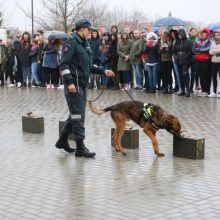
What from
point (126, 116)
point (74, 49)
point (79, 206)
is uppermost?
A: point (74, 49)

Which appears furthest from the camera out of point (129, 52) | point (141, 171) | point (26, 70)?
point (26, 70)

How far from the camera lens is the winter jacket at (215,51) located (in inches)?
640

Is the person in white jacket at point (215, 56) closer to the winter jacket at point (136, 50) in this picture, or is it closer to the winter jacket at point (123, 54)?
A: the winter jacket at point (136, 50)

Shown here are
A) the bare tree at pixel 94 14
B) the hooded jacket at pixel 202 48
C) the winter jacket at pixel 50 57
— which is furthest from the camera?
the bare tree at pixel 94 14

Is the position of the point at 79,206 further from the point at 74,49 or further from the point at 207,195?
the point at 74,49

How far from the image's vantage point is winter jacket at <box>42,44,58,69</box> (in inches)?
805

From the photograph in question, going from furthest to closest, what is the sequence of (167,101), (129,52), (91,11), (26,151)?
(91,11) < (129,52) < (167,101) < (26,151)

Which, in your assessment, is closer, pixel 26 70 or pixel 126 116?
pixel 126 116

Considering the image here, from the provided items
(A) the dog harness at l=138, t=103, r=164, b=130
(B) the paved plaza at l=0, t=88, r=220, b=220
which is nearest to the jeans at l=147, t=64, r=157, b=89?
(B) the paved plaza at l=0, t=88, r=220, b=220

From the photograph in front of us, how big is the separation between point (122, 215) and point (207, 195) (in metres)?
1.27

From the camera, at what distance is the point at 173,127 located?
8789 mm

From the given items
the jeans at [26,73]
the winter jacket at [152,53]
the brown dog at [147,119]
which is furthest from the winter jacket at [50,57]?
the brown dog at [147,119]

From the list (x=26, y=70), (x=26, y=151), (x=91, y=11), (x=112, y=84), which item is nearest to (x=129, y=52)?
(x=112, y=84)

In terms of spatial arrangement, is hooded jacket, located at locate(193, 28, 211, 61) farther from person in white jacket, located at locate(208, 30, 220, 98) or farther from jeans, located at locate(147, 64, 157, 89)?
jeans, located at locate(147, 64, 157, 89)
